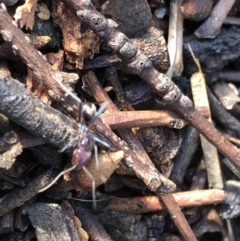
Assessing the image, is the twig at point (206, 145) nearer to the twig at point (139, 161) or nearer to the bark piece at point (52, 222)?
the twig at point (139, 161)

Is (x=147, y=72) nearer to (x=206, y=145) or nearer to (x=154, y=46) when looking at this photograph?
(x=154, y=46)

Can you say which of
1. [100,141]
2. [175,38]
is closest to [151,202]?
[100,141]

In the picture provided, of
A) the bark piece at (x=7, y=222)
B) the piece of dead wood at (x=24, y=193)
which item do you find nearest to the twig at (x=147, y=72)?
the piece of dead wood at (x=24, y=193)

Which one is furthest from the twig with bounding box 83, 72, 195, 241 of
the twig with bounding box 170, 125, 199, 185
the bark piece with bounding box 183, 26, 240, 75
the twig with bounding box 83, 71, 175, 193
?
the bark piece with bounding box 183, 26, 240, 75

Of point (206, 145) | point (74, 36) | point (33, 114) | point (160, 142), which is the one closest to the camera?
point (33, 114)

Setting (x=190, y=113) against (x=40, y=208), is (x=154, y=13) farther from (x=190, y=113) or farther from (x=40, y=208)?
(x=40, y=208)

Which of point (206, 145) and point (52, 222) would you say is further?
point (206, 145)

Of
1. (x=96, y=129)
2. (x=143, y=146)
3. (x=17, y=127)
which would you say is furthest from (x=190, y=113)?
(x=17, y=127)
